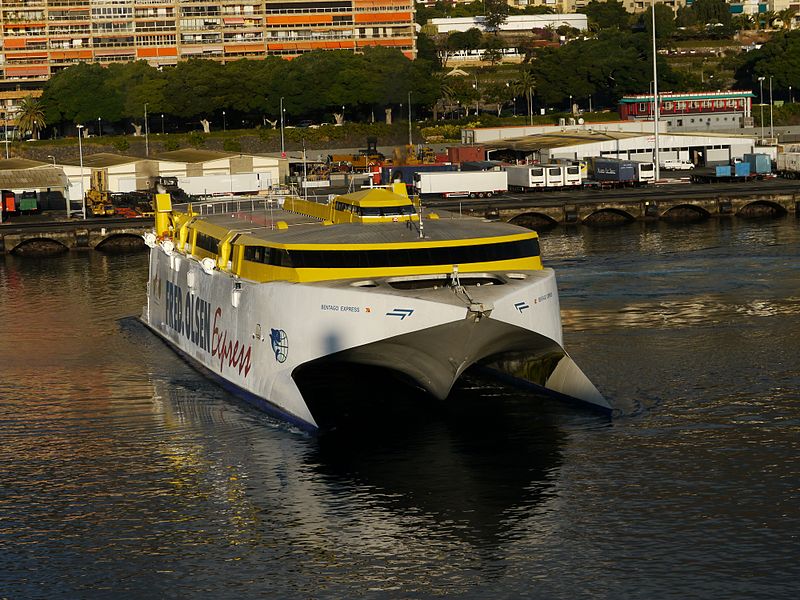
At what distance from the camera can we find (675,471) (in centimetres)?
3700

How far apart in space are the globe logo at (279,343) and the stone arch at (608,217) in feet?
208

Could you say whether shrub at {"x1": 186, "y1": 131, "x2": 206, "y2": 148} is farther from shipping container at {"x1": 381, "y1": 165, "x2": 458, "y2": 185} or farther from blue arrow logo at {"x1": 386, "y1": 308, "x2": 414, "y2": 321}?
blue arrow logo at {"x1": 386, "y1": 308, "x2": 414, "y2": 321}

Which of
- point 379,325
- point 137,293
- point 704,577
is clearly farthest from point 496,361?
point 137,293

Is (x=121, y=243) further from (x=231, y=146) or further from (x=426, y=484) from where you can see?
(x=231, y=146)

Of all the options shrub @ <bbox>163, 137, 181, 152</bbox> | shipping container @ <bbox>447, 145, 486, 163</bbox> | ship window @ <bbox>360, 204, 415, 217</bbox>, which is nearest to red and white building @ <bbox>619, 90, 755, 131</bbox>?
shipping container @ <bbox>447, 145, 486, 163</bbox>

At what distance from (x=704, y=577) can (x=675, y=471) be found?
6.88 m

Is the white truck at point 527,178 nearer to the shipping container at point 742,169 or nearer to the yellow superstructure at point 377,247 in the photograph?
the shipping container at point 742,169

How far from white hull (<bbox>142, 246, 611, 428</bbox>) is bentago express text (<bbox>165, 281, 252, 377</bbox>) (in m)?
0.14

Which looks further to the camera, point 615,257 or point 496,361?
point 615,257

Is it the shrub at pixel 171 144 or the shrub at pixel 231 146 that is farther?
the shrub at pixel 231 146

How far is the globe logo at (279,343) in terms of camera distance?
40.8 m

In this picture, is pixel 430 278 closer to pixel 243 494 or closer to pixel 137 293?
pixel 243 494

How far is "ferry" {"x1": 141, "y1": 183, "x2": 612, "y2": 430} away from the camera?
128 ft

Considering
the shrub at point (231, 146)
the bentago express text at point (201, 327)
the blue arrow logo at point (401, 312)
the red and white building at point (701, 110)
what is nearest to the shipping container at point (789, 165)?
the red and white building at point (701, 110)
